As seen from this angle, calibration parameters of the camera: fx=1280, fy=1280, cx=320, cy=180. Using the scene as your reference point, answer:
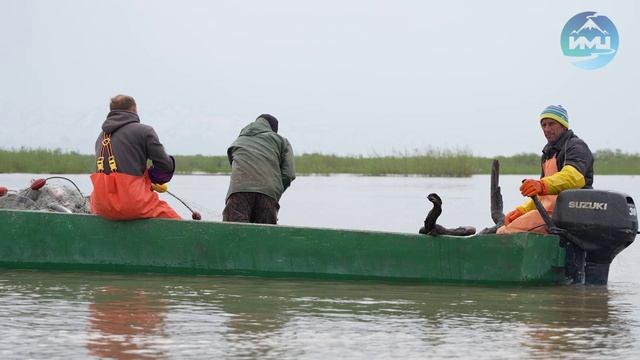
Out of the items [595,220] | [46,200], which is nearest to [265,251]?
[46,200]

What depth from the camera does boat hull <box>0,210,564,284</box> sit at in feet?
30.8

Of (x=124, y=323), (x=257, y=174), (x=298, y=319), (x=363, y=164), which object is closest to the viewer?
(x=124, y=323)

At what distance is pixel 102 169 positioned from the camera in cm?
967

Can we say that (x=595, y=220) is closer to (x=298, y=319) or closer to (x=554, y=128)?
(x=554, y=128)

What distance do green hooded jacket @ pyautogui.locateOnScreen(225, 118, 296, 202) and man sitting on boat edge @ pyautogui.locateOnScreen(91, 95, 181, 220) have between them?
67 cm

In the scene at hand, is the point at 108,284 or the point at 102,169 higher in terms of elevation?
the point at 102,169

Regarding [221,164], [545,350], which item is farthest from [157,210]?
[221,164]

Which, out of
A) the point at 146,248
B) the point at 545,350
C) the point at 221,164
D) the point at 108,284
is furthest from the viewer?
the point at 221,164

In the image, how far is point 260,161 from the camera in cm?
1019

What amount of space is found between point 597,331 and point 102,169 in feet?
13.4

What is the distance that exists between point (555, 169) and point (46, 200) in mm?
4274

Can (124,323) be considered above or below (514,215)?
below

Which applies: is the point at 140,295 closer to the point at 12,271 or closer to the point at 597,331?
the point at 12,271

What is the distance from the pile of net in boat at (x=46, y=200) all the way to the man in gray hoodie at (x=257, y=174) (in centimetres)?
155
